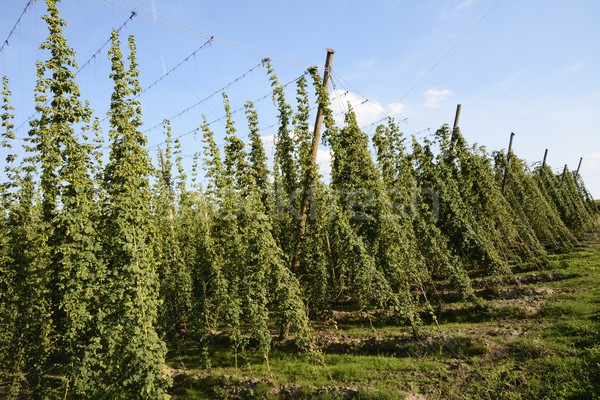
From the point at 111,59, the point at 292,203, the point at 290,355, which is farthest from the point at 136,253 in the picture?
the point at 292,203

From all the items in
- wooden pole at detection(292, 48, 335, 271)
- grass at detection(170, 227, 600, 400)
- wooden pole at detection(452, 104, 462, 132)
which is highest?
wooden pole at detection(452, 104, 462, 132)

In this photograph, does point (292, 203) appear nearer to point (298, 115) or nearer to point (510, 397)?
point (298, 115)

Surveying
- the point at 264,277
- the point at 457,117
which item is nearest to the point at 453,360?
the point at 264,277

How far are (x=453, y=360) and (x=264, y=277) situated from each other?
18.2 feet

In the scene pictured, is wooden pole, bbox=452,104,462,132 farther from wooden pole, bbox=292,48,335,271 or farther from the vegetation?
wooden pole, bbox=292,48,335,271

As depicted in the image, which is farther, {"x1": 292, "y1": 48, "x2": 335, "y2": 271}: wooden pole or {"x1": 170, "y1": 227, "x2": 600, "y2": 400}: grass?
{"x1": 292, "y1": 48, "x2": 335, "y2": 271}: wooden pole

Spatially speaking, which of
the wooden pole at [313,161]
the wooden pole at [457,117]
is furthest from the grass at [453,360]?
the wooden pole at [457,117]

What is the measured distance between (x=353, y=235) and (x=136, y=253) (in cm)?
593

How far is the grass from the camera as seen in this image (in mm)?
7055

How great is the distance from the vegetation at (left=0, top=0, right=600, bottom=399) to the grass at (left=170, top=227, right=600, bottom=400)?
5 centimetres

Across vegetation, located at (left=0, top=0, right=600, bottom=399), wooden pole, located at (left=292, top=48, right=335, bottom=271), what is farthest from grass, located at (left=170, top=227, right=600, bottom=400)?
wooden pole, located at (left=292, top=48, right=335, bottom=271)

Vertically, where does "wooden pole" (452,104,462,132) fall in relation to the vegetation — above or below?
above

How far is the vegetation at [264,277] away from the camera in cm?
679

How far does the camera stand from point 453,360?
8.57 metres
